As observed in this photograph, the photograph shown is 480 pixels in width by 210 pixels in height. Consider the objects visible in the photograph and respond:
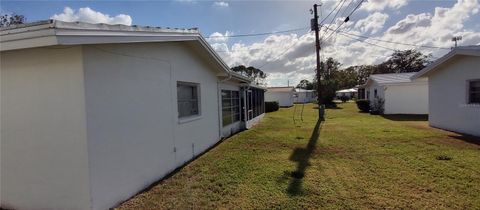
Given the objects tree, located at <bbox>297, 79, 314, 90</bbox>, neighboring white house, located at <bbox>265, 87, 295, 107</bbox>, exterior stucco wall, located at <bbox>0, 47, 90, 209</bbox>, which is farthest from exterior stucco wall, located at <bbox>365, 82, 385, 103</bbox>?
tree, located at <bbox>297, 79, 314, 90</bbox>

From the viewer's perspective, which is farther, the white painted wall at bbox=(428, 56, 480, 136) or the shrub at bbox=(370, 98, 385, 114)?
the shrub at bbox=(370, 98, 385, 114)

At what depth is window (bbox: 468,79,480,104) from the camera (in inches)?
409

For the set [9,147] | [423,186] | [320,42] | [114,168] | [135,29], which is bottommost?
[423,186]

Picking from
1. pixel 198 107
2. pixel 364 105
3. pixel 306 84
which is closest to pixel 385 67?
pixel 306 84

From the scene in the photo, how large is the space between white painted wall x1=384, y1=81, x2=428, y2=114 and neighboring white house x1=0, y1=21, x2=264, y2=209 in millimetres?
19929

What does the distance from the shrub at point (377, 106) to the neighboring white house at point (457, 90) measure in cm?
832

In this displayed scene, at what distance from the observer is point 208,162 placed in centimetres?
720

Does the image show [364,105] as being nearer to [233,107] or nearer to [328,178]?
[233,107]

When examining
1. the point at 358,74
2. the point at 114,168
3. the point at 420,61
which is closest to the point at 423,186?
the point at 114,168

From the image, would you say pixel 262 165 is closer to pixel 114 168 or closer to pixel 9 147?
pixel 114 168

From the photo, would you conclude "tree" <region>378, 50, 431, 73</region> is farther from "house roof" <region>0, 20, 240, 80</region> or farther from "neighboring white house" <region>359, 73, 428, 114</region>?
"house roof" <region>0, 20, 240, 80</region>

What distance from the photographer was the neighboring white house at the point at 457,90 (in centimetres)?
1033

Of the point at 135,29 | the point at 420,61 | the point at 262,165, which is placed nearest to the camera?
the point at 135,29

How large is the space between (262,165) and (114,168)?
348 centimetres
